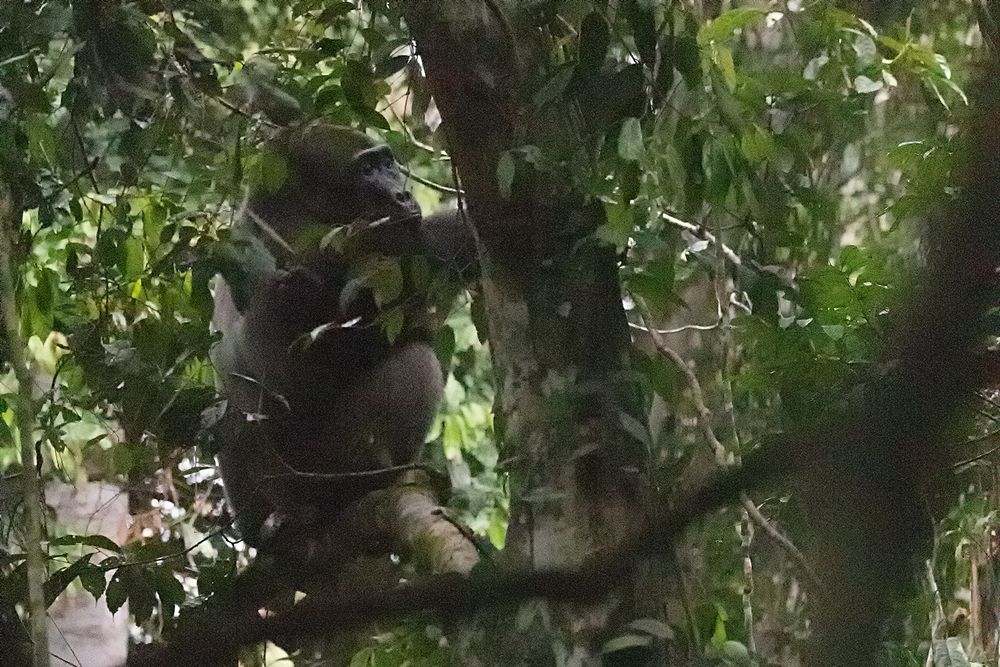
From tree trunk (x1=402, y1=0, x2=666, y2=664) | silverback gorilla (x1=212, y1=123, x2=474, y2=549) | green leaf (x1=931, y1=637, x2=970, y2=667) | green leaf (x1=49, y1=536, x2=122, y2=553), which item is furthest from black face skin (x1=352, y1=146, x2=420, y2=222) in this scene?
green leaf (x1=931, y1=637, x2=970, y2=667)

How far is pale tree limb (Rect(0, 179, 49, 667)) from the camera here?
131 centimetres

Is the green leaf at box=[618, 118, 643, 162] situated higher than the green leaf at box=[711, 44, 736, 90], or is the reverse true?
the green leaf at box=[711, 44, 736, 90]

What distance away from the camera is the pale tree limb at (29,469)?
51.6 inches

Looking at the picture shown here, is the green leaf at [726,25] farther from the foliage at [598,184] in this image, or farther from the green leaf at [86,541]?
the green leaf at [86,541]

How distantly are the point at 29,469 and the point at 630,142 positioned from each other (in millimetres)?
914

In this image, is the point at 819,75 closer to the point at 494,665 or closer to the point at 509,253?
the point at 509,253

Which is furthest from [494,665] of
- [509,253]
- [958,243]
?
[958,243]

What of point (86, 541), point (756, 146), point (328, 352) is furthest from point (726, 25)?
point (328, 352)

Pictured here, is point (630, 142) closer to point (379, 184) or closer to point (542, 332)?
point (542, 332)

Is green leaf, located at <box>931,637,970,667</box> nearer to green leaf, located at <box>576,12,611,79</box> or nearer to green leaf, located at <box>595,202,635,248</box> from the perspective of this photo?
green leaf, located at <box>595,202,635,248</box>

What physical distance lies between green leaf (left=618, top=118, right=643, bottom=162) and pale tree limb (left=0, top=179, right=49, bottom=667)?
86cm

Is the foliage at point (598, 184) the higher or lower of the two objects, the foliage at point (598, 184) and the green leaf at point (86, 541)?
the higher

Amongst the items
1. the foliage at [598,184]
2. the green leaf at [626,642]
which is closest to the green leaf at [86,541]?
the foliage at [598,184]

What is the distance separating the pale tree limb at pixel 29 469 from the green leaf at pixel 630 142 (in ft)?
2.83
